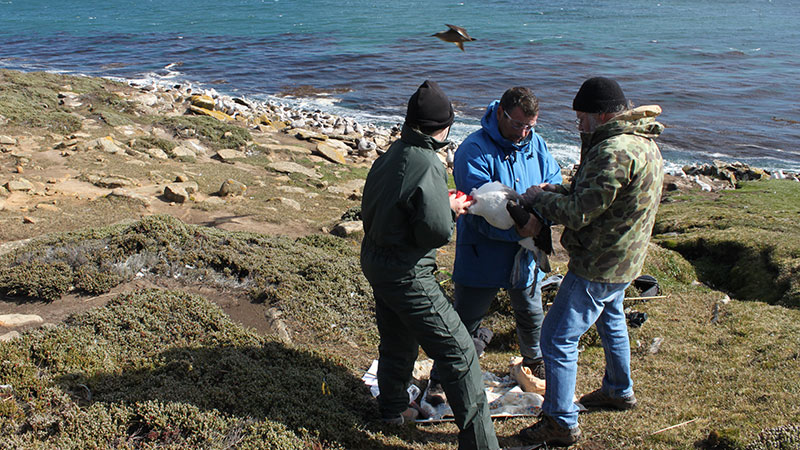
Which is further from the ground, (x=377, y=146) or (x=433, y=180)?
(x=433, y=180)

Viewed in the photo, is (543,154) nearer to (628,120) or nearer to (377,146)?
(628,120)

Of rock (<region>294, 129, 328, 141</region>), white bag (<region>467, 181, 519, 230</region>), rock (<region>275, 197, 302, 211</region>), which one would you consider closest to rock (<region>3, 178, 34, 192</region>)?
rock (<region>275, 197, 302, 211</region>)

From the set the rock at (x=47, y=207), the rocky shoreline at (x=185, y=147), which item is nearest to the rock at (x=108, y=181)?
the rocky shoreline at (x=185, y=147)

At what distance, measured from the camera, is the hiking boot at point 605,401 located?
167 inches

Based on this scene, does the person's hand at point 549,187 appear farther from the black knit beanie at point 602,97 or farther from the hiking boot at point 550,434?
the hiking boot at point 550,434

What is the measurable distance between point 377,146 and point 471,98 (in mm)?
10480

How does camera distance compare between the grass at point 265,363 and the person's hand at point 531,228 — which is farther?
the person's hand at point 531,228

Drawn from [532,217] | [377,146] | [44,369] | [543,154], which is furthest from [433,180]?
[377,146]

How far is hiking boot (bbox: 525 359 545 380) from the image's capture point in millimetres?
4734

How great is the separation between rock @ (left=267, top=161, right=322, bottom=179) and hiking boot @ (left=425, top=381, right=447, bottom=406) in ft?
31.0

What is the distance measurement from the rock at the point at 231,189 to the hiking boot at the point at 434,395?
7.42 m

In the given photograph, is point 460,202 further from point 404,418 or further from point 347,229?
point 347,229

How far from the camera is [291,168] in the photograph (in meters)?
13.7

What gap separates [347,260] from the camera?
23.6 feet
